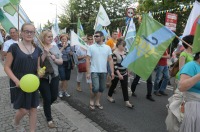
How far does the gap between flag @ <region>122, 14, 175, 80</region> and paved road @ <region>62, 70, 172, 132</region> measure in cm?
135

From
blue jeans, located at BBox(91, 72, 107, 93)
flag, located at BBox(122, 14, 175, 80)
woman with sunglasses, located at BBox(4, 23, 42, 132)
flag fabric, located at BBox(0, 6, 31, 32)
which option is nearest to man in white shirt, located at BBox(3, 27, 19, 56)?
flag fabric, located at BBox(0, 6, 31, 32)

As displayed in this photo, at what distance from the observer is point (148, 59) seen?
145 inches

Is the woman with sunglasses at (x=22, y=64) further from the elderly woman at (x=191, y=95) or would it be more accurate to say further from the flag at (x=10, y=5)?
the elderly woman at (x=191, y=95)

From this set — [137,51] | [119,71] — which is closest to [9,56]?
[137,51]

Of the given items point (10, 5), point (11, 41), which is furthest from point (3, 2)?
point (11, 41)

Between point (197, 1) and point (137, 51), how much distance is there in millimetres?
1370

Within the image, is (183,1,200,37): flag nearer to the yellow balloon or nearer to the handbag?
the yellow balloon

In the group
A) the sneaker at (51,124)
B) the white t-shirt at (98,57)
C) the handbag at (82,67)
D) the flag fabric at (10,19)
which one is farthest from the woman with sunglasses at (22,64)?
the handbag at (82,67)

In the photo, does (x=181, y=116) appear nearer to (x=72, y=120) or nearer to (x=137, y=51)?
(x=137, y=51)

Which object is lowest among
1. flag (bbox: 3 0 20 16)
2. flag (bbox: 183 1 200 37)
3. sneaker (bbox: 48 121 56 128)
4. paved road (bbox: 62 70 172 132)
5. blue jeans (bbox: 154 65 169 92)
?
paved road (bbox: 62 70 172 132)

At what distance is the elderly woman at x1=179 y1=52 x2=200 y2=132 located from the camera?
253cm

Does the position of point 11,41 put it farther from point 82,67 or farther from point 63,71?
point 82,67

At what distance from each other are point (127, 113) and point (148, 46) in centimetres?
218

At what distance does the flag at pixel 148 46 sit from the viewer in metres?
3.64
